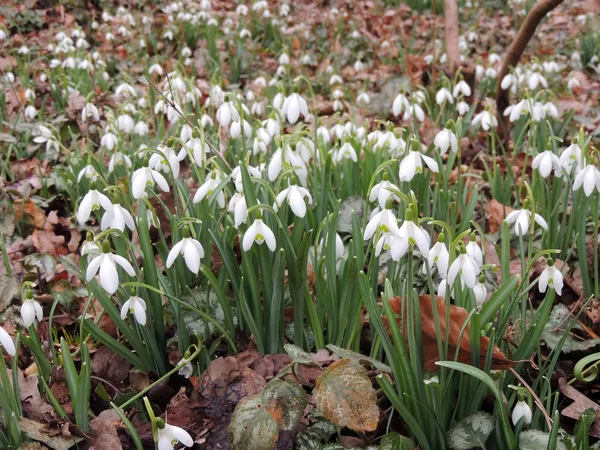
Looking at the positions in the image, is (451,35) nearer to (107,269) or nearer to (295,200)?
(295,200)

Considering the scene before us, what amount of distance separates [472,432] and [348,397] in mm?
301

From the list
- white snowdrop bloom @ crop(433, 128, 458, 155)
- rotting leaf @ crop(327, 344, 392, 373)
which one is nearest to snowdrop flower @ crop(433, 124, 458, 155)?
white snowdrop bloom @ crop(433, 128, 458, 155)

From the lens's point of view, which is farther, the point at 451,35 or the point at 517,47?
the point at 451,35

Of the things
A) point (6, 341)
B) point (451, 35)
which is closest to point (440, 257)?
point (6, 341)

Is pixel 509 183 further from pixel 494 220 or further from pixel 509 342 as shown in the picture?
pixel 509 342

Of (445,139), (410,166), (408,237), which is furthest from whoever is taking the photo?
(445,139)

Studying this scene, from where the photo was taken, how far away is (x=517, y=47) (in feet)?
11.6

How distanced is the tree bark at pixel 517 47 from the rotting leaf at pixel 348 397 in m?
2.33

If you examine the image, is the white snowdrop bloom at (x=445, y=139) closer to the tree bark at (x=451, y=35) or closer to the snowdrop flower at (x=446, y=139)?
the snowdrop flower at (x=446, y=139)

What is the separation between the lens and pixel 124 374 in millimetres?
1868

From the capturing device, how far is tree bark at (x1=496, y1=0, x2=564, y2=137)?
3.22m

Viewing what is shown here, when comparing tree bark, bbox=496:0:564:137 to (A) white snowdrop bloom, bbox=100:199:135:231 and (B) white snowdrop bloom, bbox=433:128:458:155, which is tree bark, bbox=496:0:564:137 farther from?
(A) white snowdrop bloom, bbox=100:199:135:231

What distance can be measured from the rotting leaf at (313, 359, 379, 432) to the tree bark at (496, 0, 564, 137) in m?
2.33

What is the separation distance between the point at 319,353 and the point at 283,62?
3.29 m
